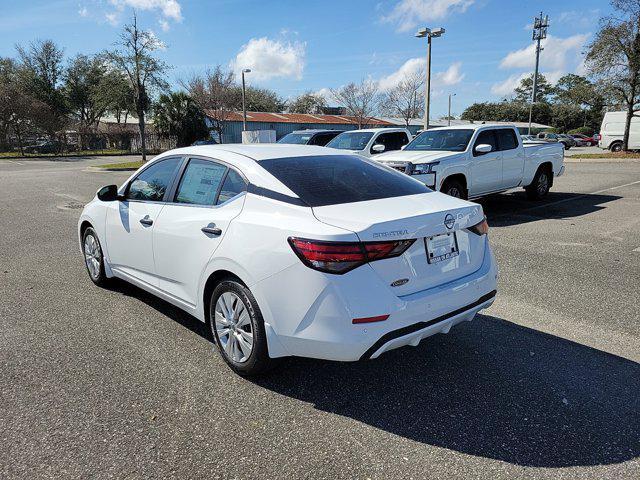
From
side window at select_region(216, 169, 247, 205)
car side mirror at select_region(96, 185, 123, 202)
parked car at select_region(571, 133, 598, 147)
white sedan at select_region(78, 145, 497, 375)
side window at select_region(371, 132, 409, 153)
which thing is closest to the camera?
white sedan at select_region(78, 145, 497, 375)

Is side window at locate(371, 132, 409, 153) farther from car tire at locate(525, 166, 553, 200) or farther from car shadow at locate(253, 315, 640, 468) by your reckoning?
car shadow at locate(253, 315, 640, 468)

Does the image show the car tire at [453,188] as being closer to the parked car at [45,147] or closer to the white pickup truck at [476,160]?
the white pickup truck at [476,160]

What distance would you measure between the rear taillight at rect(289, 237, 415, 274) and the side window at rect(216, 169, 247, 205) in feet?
2.85

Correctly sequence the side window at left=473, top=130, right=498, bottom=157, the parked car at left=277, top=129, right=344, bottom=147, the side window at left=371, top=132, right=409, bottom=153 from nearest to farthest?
1. the side window at left=473, top=130, right=498, bottom=157
2. the side window at left=371, top=132, right=409, bottom=153
3. the parked car at left=277, top=129, right=344, bottom=147

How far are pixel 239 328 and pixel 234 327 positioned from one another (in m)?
0.06

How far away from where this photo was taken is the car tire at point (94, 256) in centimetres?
516

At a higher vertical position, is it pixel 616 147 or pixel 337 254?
pixel 616 147

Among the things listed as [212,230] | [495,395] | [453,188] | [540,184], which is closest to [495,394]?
[495,395]

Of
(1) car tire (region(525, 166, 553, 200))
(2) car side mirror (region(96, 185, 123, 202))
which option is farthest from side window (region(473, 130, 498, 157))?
(2) car side mirror (region(96, 185, 123, 202))

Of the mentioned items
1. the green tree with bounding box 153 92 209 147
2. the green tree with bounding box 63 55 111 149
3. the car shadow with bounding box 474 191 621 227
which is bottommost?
the car shadow with bounding box 474 191 621 227

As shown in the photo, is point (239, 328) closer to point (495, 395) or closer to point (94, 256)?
point (495, 395)

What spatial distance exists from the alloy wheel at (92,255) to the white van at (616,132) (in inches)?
1260

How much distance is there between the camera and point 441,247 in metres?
3.11

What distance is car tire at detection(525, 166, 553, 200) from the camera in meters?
11.4
